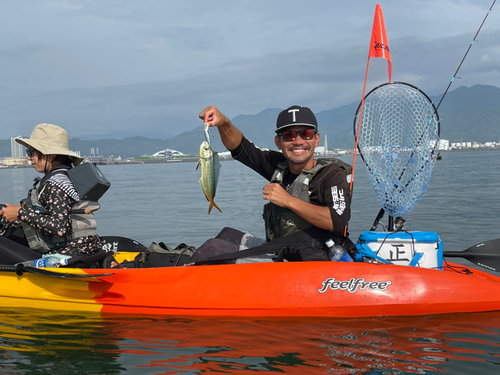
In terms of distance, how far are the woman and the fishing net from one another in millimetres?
3266

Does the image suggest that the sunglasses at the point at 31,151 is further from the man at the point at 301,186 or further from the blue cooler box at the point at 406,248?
the blue cooler box at the point at 406,248

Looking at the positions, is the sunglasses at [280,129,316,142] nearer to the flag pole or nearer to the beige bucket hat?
the flag pole

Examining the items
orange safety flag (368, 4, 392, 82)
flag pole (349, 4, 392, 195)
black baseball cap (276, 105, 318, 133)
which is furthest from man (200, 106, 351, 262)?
orange safety flag (368, 4, 392, 82)

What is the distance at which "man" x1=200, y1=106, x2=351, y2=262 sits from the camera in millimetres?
4270

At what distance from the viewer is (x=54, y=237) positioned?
5262 millimetres

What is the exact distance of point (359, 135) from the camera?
222 inches

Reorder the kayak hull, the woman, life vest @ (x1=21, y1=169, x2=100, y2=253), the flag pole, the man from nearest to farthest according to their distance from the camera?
the man < the kayak hull < the woman < life vest @ (x1=21, y1=169, x2=100, y2=253) < the flag pole

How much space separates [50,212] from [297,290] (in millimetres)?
2666

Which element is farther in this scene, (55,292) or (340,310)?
(55,292)

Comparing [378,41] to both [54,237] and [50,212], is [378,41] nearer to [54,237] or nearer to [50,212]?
[50,212]

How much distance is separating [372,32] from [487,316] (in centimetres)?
330

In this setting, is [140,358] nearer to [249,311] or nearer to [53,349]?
[53,349]

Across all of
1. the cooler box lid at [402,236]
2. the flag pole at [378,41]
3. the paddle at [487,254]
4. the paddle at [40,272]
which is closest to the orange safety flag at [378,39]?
the flag pole at [378,41]

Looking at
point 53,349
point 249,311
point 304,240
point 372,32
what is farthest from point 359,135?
point 53,349
